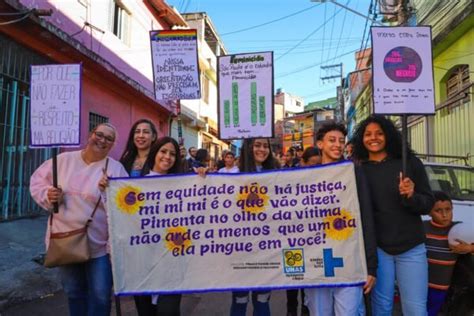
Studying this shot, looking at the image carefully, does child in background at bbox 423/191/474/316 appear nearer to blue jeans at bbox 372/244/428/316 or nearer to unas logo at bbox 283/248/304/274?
blue jeans at bbox 372/244/428/316

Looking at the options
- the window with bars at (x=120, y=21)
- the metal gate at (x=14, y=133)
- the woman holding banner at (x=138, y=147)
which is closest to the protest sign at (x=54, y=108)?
the woman holding banner at (x=138, y=147)

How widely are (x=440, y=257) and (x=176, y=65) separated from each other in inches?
129

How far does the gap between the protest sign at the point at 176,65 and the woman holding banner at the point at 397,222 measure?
2346 millimetres

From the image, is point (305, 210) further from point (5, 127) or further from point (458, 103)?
point (458, 103)

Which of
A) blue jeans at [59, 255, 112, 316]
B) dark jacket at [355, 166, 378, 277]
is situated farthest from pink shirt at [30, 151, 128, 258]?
dark jacket at [355, 166, 378, 277]

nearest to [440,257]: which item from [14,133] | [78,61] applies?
[14,133]

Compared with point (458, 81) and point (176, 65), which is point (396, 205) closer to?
point (176, 65)

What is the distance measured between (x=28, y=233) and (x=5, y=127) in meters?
1.90

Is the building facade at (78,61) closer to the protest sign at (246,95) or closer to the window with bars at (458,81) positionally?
the protest sign at (246,95)

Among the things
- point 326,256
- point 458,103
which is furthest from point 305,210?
point 458,103

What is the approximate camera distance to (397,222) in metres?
2.96

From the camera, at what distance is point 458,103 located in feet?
34.8

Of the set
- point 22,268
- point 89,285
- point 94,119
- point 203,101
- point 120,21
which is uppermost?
point 120,21

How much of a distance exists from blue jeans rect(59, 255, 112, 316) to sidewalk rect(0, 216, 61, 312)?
1.88 metres
